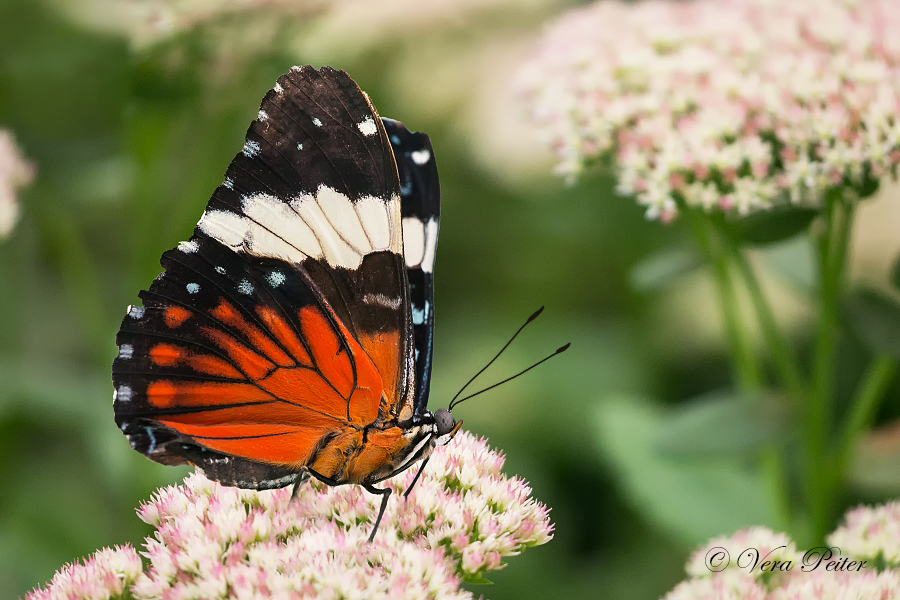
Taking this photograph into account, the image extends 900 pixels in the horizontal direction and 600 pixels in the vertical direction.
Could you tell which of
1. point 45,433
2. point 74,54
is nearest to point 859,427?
point 74,54

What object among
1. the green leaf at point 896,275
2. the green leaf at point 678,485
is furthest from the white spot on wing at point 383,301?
the green leaf at point 896,275

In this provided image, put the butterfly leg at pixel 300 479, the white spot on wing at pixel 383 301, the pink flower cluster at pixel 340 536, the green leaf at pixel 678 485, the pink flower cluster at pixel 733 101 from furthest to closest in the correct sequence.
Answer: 1. the green leaf at pixel 678 485
2. the pink flower cluster at pixel 733 101
3. the white spot on wing at pixel 383 301
4. the butterfly leg at pixel 300 479
5. the pink flower cluster at pixel 340 536

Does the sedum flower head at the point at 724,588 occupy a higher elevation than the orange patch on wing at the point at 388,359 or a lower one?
lower

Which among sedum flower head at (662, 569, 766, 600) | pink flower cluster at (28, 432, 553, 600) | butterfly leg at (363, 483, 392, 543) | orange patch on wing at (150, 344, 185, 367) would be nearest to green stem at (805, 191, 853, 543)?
sedum flower head at (662, 569, 766, 600)

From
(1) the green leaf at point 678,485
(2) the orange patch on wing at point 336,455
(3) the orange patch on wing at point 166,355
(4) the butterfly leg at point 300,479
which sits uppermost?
(3) the orange patch on wing at point 166,355

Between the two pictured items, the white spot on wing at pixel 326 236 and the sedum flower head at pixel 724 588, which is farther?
the white spot on wing at pixel 326 236

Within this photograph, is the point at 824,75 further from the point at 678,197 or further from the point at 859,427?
the point at 859,427

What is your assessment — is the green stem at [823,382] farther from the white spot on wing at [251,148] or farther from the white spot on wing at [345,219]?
the white spot on wing at [251,148]
